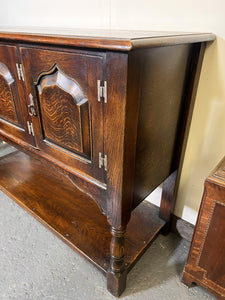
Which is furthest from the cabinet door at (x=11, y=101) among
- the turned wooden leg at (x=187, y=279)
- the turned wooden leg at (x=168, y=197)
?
the turned wooden leg at (x=187, y=279)

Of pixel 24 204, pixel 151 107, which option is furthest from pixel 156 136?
pixel 24 204

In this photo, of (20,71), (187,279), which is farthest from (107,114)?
(187,279)

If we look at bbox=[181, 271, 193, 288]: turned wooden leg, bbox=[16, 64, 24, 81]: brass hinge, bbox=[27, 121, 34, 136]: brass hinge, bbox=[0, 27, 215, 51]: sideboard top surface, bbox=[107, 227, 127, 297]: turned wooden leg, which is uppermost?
bbox=[0, 27, 215, 51]: sideboard top surface

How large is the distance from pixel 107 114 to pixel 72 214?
804 millimetres

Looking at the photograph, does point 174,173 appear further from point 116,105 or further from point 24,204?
point 24,204

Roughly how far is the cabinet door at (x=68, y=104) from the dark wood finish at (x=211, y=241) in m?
0.36

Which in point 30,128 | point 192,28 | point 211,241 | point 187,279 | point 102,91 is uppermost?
point 192,28

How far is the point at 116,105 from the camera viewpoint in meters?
0.61

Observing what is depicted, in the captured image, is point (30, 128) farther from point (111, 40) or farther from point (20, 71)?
point (111, 40)

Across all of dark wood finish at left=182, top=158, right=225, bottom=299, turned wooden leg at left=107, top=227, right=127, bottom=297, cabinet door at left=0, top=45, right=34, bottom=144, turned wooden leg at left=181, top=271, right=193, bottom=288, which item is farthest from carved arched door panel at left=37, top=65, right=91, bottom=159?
turned wooden leg at left=181, top=271, right=193, bottom=288

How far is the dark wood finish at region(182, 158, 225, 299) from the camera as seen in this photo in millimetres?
749

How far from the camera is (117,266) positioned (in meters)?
0.91

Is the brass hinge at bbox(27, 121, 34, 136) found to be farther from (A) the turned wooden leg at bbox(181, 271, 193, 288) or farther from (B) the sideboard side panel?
(A) the turned wooden leg at bbox(181, 271, 193, 288)

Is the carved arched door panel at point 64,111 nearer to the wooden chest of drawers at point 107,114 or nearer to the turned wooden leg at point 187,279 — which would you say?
the wooden chest of drawers at point 107,114
